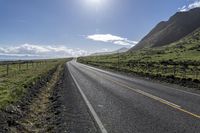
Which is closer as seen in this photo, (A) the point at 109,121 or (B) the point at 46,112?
(A) the point at 109,121

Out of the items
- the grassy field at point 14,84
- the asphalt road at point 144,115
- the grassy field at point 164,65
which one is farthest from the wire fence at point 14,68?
the asphalt road at point 144,115

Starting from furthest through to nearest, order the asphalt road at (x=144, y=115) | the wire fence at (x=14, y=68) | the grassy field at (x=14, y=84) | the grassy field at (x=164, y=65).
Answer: the wire fence at (x=14, y=68), the grassy field at (x=164, y=65), the grassy field at (x=14, y=84), the asphalt road at (x=144, y=115)

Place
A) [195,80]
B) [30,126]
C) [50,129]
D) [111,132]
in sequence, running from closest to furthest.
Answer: [111,132] → [50,129] → [30,126] → [195,80]

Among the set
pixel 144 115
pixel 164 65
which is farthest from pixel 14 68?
pixel 144 115

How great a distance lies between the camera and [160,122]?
7.82 metres

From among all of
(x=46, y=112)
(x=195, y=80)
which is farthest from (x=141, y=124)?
(x=195, y=80)

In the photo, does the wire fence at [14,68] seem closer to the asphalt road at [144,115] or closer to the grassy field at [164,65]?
the grassy field at [164,65]

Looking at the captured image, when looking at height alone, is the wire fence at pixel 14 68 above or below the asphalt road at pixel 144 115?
below

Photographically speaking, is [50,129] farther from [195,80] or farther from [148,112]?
Result: [195,80]

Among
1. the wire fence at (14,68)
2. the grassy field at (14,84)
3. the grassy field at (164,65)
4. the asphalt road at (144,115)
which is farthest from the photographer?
the wire fence at (14,68)

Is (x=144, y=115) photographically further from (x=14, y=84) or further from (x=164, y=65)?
(x=164, y=65)

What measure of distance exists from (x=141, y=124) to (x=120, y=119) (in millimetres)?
914

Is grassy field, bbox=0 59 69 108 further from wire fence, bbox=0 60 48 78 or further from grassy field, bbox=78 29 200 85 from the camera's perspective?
grassy field, bbox=78 29 200 85

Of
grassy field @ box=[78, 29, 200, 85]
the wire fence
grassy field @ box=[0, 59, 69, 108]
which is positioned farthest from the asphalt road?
the wire fence
